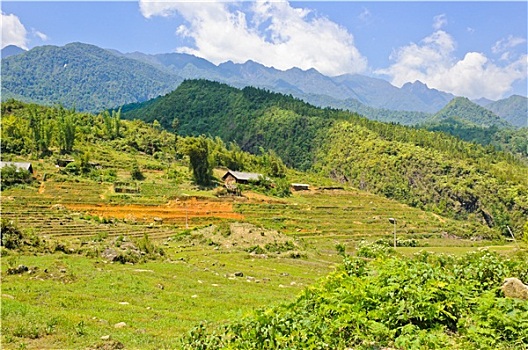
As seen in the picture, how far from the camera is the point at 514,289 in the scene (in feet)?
26.5

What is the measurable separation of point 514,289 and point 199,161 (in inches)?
3098

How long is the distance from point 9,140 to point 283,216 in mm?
60156

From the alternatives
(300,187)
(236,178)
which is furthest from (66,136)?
(300,187)

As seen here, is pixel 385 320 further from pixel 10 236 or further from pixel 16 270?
pixel 10 236

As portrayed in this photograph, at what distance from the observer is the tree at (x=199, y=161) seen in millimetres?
83125

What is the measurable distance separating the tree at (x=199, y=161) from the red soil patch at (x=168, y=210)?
12823 millimetres

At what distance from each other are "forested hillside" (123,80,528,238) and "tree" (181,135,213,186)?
67.8m

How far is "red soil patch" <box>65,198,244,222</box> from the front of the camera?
57.3 meters

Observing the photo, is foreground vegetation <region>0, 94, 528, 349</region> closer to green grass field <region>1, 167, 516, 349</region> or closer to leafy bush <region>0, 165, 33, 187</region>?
green grass field <region>1, 167, 516, 349</region>

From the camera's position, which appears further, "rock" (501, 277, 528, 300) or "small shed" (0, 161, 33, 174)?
"small shed" (0, 161, 33, 174)

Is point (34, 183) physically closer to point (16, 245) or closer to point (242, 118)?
point (16, 245)

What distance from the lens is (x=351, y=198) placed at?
96.8 m

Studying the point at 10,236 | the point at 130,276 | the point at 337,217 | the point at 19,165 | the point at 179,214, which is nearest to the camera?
the point at 130,276

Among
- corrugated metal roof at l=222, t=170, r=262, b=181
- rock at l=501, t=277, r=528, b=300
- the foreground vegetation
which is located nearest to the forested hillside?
the foreground vegetation
